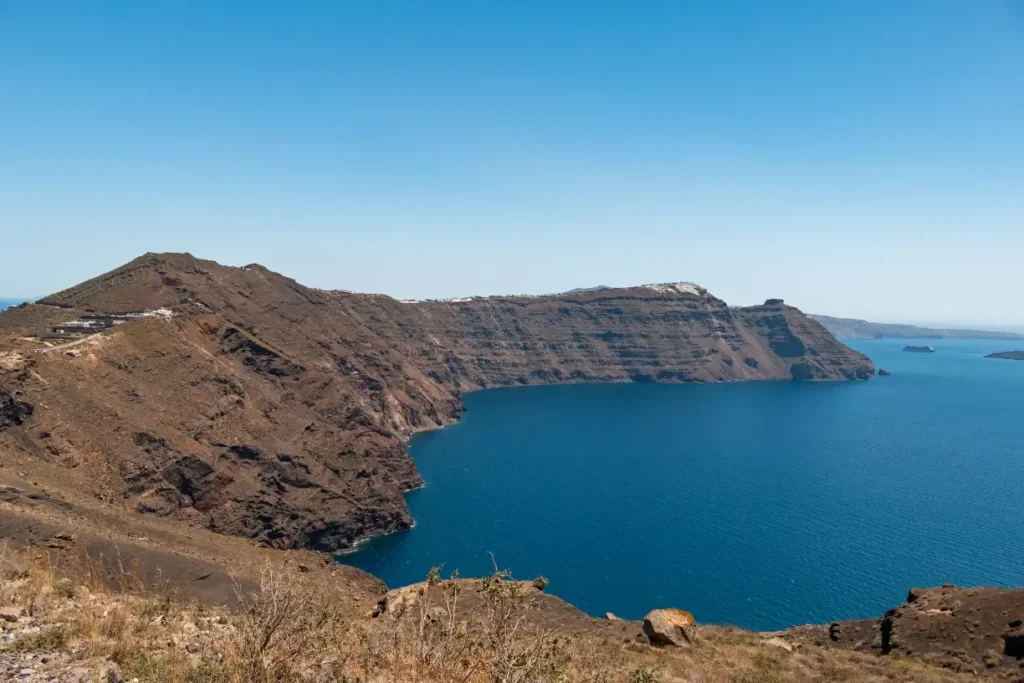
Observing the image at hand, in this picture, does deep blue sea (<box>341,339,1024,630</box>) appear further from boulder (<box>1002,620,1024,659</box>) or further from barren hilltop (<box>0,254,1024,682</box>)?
boulder (<box>1002,620,1024,659</box>)

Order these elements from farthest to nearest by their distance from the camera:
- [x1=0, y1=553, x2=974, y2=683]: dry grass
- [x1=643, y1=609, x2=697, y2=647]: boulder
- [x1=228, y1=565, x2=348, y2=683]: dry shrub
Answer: [x1=643, y1=609, x2=697, y2=647]: boulder, [x1=0, y1=553, x2=974, y2=683]: dry grass, [x1=228, y1=565, x2=348, y2=683]: dry shrub

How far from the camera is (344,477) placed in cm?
9050

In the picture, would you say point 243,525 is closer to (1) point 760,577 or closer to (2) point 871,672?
(1) point 760,577

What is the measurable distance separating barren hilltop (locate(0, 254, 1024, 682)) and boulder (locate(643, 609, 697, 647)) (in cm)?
8

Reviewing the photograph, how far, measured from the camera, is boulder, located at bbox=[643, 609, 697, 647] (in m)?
28.8

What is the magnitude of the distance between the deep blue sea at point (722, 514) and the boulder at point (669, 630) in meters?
36.7

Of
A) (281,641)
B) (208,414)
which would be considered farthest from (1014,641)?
(208,414)

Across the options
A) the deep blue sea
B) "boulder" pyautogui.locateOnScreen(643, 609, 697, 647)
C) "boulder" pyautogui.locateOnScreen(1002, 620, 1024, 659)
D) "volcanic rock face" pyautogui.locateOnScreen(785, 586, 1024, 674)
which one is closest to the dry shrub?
"boulder" pyautogui.locateOnScreen(643, 609, 697, 647)

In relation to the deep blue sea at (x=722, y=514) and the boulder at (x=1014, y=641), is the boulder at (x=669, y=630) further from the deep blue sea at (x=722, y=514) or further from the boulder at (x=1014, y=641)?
the deep blue sea at (x=722, y=514)

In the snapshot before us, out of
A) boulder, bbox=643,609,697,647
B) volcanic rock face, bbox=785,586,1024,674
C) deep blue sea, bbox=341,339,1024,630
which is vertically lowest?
deep blue sea, bbox=341,339,1024,630

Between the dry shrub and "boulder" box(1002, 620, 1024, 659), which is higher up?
the dry shrub

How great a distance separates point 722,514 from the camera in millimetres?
96125

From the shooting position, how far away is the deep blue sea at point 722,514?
71.2m

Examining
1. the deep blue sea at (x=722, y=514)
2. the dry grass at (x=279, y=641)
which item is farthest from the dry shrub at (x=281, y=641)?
the deep blue sea at (x=722, y=514)
